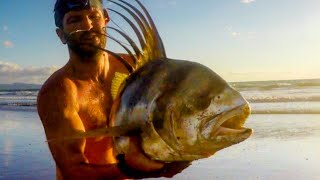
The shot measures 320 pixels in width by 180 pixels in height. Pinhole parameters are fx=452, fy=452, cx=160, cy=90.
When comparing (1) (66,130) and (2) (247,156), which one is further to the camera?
(2) (247,156)

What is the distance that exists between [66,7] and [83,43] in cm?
56

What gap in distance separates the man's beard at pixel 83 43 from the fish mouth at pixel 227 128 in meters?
1.81

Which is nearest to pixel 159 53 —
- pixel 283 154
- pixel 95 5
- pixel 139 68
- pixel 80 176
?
pixel 139 68

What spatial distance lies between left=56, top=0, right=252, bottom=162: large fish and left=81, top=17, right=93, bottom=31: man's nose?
1.26 meters

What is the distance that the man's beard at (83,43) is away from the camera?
388 centimetres

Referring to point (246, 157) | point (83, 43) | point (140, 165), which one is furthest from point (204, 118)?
point (246, 157)

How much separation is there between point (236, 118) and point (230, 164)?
21.6 ft

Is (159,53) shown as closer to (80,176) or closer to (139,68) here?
(139,68)

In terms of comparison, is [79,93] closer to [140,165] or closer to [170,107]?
[140,165]

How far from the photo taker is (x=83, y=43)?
392 centimetres

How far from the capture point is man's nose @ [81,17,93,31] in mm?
4089

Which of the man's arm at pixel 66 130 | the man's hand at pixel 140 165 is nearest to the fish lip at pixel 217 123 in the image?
the man's hand at pixel 140 165

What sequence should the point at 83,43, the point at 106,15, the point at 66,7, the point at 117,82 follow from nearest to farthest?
the point at 117,82, the point at 83,43, the point at 66,7, the point at 106,15

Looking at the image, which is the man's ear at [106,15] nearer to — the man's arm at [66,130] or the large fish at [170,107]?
the man's arm at [66,130]
